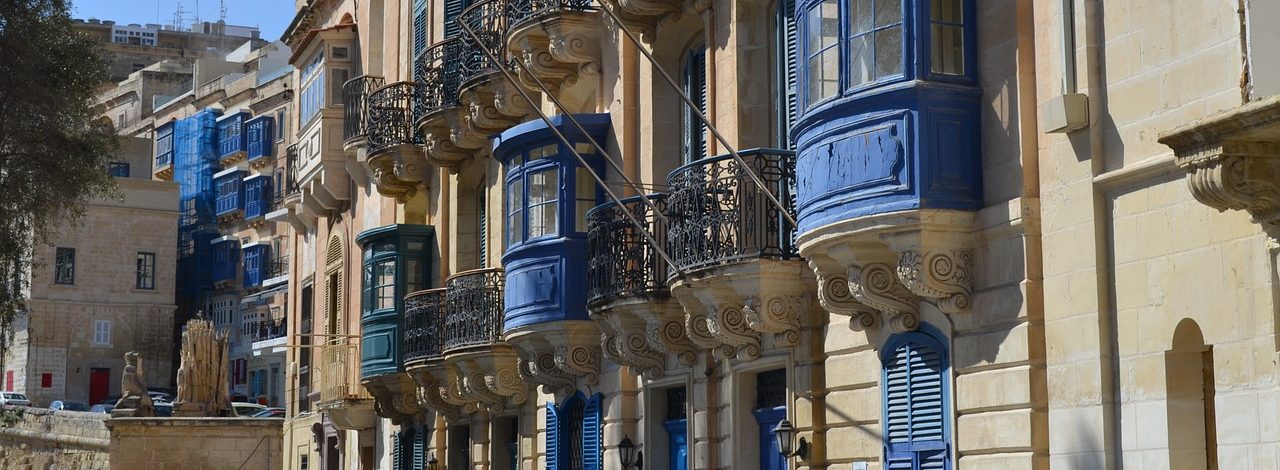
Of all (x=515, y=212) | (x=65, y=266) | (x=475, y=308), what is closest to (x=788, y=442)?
(x=515, y=212)

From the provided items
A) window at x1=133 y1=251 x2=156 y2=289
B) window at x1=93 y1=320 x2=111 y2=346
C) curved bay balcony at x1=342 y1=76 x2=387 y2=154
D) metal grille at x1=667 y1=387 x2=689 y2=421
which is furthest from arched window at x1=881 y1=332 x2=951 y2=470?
window at x1=133 y1=251 x2=156 y2=289

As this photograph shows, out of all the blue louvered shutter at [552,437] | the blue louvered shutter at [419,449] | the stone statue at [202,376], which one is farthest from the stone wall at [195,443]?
the blue louvered shutter at [552,437]

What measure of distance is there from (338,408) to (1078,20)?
19765mm

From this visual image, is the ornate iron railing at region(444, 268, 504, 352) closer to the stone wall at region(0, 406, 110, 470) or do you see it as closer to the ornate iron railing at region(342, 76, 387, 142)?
the ornate iron railing at region(342, 76, 387, 142)

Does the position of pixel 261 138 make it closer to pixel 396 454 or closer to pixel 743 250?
pixel 396 454

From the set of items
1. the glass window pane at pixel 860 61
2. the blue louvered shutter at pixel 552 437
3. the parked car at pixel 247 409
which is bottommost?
the blue louvered shutter at pixel 552 437

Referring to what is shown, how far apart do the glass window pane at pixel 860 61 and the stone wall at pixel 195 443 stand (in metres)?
31.1

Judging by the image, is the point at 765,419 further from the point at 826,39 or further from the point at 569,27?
the point at 569,27

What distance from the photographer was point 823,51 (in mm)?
14773

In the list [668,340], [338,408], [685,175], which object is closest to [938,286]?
[685,175]

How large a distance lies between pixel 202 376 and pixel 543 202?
2618 centimetres

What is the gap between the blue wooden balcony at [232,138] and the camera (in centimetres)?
7506

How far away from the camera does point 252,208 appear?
7331 cm

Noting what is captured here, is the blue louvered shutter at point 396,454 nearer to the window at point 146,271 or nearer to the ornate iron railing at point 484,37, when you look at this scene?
the ornate iron railing at point 484,37
